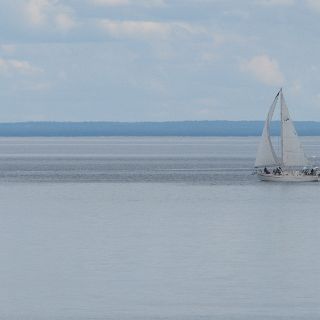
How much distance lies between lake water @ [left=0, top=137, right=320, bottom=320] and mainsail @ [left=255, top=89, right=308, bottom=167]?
10670 millimetres

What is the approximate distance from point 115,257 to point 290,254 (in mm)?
7301

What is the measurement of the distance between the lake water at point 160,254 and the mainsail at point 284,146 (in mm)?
10670

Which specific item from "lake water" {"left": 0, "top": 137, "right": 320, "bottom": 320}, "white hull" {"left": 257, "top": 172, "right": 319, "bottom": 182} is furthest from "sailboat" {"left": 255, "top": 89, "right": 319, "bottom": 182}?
"lake water" {"left": 0, "top": 137, "right": 320, "bottom": 320}

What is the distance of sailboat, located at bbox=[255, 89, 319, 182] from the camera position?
109 m

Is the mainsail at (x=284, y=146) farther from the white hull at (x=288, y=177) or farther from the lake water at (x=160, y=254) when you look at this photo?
the lake water at (x=160, y=254)

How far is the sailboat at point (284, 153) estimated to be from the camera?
109438 mm

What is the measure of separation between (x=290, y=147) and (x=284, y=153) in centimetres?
85

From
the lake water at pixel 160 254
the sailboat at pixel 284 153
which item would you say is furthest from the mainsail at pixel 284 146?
the lake water at pixel 160 254

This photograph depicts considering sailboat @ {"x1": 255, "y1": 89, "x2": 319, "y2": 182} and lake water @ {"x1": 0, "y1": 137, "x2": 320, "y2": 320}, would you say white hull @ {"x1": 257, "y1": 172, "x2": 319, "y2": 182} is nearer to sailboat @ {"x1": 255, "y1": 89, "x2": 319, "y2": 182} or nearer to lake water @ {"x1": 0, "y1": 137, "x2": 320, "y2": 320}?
sailboat @ {"x1": 255, "y1": 89, "x2": 319, "y2": 182}

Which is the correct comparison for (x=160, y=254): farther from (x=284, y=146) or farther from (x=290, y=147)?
(x=290, y=147)

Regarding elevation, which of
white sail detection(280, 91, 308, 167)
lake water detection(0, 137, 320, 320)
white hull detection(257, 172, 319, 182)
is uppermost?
white sail detection(280, 91, 308, 167)

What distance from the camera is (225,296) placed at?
4434 centimetres

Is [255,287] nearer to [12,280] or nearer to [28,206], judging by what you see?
[12,280]

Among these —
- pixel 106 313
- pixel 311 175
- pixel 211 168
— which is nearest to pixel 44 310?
pixel 106 313
